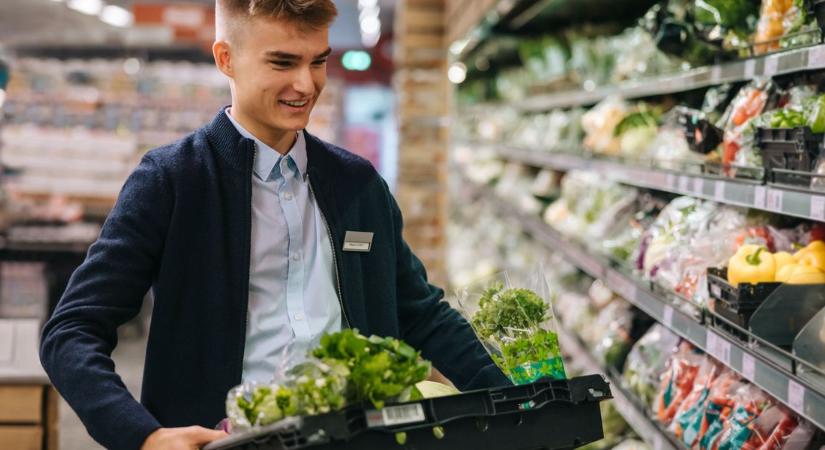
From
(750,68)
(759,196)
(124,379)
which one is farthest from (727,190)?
(124,379)

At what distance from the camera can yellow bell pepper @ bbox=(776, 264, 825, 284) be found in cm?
216

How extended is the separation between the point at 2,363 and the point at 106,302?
75.1 inches

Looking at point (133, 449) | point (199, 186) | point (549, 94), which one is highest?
point (549, 94)

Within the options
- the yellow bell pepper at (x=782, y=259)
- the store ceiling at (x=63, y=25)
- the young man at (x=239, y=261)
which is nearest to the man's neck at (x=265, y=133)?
the young man at (x=239, y=261)

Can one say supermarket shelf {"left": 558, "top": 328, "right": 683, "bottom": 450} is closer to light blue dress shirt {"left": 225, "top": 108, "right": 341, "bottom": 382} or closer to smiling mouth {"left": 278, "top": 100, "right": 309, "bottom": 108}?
light blue dress shirt {"left": 225, "top": 108, "right": 341, "bottom": 382}

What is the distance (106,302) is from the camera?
5.68ft

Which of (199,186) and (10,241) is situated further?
(10,241)

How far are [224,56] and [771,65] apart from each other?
1.26 metres

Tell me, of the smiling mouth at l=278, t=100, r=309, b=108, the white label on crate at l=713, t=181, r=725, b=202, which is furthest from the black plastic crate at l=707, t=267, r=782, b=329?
the smiling mouth at l=278, t=100, r=309, b=108

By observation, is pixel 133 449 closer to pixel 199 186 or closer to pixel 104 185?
pixel 199 186

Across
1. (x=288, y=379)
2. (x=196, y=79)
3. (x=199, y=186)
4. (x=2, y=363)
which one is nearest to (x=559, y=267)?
(x=2, y=363)

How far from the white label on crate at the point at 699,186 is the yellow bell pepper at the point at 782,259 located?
35 centimetres

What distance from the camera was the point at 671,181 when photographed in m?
2.92

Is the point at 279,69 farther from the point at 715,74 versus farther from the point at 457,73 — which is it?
the point at 457,73
